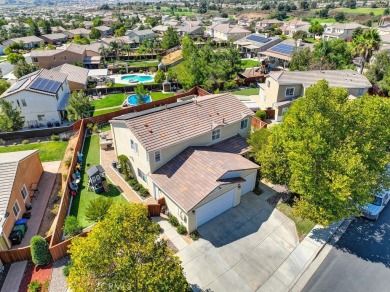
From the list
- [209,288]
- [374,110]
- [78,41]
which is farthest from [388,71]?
[78,41]

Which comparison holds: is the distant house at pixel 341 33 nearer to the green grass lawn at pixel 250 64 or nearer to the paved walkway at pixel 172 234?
the green grass lawn at pixel 250 64

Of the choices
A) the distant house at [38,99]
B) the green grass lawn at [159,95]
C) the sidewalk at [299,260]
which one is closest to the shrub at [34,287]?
the sidewalk at [299,260]

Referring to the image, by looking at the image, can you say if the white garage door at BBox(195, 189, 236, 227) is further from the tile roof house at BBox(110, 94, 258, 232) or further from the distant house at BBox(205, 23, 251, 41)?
the distant house at BBox(205, 23, 251, 41)

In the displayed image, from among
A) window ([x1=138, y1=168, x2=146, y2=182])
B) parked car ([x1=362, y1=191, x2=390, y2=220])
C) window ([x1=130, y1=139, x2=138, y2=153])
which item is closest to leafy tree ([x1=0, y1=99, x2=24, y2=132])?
window ([x1=130, y1=139, x2=138, y2=153])

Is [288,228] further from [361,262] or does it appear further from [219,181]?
[219,181]

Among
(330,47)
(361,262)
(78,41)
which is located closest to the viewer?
(361,262)

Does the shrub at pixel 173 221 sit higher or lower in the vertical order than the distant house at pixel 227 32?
lower
